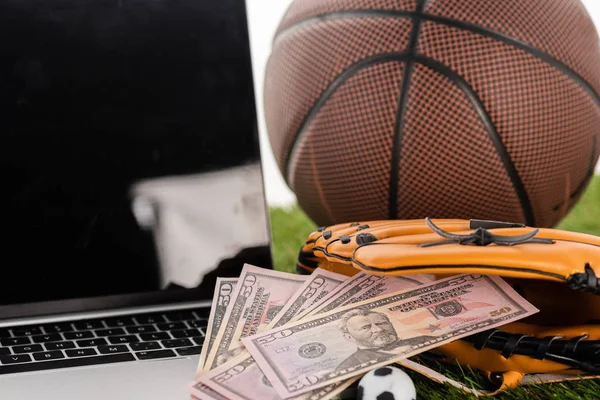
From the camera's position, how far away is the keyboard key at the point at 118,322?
1249 millimetres

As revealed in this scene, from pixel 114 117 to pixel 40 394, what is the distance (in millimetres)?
559

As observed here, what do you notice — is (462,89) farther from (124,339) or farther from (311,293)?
(124,339)

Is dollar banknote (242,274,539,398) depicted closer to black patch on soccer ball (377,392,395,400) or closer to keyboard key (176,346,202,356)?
black patch on soccer ball (377,392,395,400)

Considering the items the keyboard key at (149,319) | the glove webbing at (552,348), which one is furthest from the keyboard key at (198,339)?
the glove webbing at (552,348)

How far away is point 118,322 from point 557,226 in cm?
128

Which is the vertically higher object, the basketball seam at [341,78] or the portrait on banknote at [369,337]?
the basketball seam at [341,78]

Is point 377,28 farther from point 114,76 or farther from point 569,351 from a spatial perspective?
point 569,351

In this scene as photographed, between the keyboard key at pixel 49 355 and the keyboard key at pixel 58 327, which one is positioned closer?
the keyboard key at pixel 49 355

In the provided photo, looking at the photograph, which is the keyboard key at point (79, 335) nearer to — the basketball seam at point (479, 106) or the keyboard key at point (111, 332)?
the keyboard key at point (111, 332)

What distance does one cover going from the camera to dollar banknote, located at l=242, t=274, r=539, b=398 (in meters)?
0.95

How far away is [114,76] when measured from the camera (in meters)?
1.37

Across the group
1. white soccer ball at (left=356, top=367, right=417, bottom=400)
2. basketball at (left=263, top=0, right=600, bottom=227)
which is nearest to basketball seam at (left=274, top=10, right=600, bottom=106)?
basketball at (left=263, top=0, right=600, bottom=227)

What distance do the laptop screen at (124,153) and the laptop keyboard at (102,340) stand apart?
0.19ft

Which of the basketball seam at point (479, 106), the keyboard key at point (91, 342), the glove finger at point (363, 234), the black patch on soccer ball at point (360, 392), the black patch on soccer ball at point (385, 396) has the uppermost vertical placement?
the basketball seam at point (479, 106)
